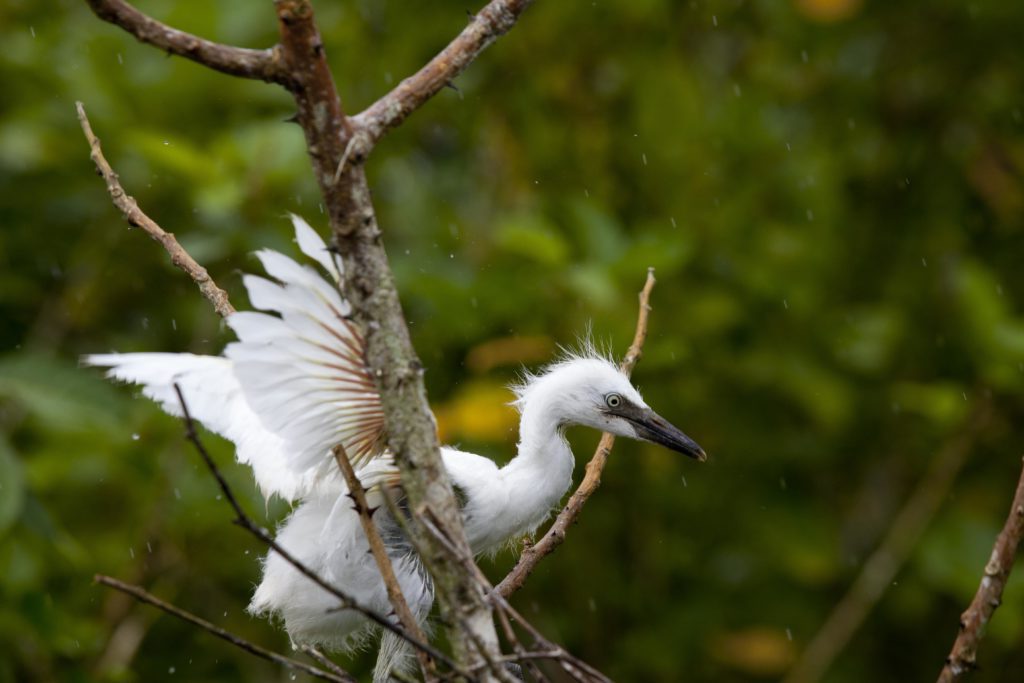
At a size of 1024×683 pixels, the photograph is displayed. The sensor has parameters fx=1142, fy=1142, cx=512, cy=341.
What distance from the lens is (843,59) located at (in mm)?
4668

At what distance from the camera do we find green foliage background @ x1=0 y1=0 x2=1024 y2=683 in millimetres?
3307

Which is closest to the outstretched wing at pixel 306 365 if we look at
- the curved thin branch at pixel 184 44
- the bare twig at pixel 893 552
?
the curved thin branch at pixel 184 44

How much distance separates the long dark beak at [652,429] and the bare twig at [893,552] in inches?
58.6

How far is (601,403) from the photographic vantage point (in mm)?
2271

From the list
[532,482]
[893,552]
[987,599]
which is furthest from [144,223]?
[893,552]

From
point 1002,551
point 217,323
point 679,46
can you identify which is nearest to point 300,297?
point 1002,551

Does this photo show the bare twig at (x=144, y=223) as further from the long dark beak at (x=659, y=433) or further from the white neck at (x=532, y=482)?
the long dark beak at (x=659, y=433)

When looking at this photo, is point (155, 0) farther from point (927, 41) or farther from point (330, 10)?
point (927, 41)

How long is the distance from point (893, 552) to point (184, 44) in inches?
119

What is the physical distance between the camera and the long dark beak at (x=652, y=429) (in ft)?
7.50

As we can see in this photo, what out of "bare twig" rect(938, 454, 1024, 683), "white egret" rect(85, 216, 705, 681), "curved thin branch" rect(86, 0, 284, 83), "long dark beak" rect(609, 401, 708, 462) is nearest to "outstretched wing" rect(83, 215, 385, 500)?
"white egret" rect(85, 216, 705, 681)

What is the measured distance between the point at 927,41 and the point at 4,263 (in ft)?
11.5

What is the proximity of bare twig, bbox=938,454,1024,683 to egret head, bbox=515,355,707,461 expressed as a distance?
0.75 m

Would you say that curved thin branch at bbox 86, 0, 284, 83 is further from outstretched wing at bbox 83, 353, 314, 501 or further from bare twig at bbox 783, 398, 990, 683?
bare twig at bbox 783, 398, 990, 683
